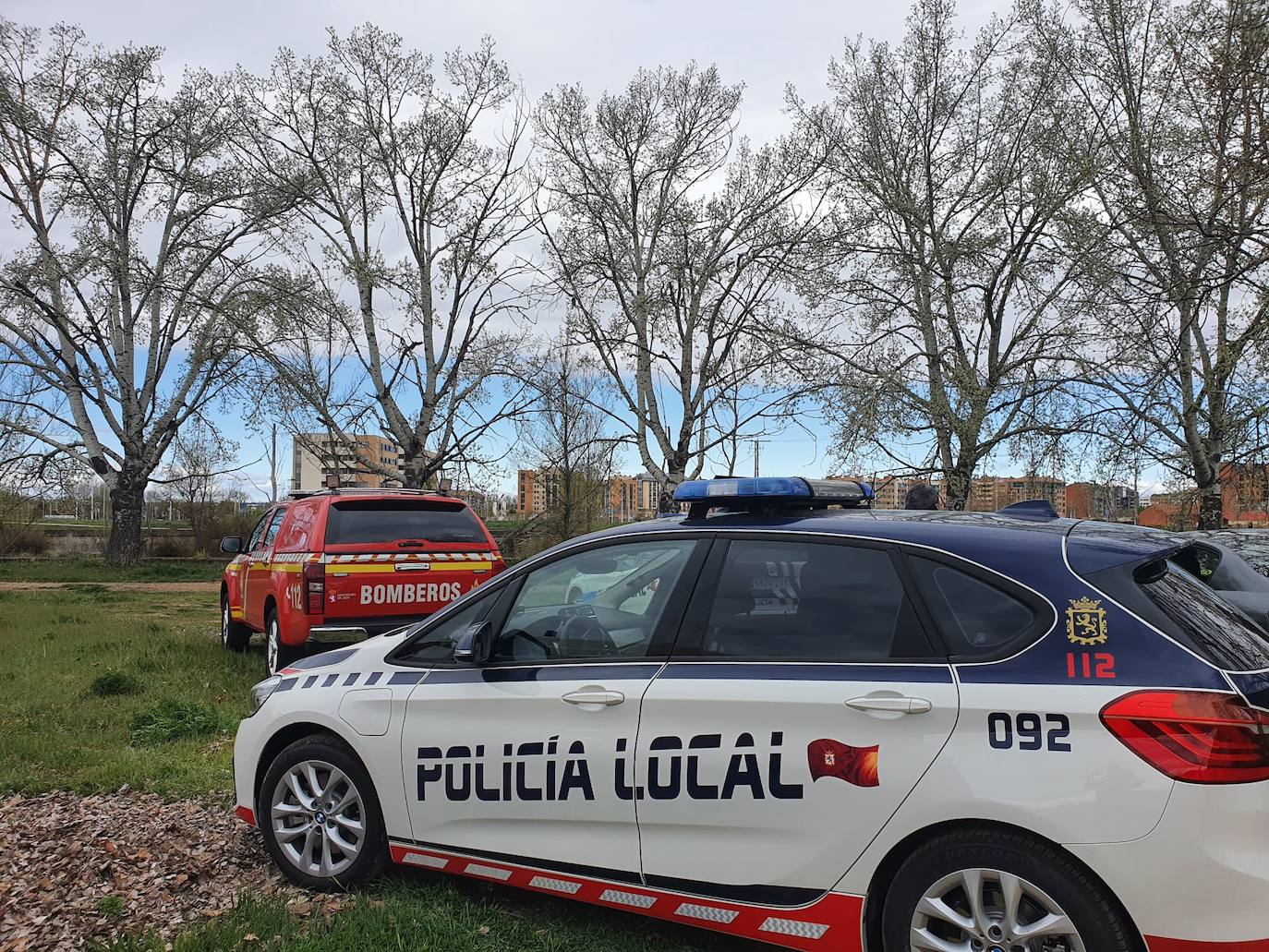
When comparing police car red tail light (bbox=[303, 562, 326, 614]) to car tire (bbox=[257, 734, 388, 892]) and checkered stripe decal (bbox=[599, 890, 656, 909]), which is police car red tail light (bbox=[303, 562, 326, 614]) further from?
checkered stripe decal (bbox=[599, 890, 656, 909])

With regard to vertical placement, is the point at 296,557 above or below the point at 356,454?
below

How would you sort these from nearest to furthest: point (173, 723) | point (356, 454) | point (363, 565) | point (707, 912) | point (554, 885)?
point (707, 912) → point (554, 885) → point (173, 723) → point (363, 565) → point (356, 454)

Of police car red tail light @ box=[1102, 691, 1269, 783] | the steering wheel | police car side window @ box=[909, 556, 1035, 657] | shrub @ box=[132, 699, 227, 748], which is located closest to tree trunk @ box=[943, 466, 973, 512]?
shrub @ box=[132, 699, 227, 748]

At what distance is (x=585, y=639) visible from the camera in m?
3.48

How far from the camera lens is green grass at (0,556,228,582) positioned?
79.6 ft

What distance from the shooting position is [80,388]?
2548 cm

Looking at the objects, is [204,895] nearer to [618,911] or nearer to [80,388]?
[618,911]

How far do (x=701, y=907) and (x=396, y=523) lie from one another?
5812mm

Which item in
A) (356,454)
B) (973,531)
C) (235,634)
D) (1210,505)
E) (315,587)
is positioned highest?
(356,454)

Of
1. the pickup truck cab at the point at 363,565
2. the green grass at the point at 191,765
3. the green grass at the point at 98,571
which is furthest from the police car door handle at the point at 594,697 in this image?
the green grass at the point at 98,571

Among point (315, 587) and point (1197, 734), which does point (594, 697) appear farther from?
point (315, 587)

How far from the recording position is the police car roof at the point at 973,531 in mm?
2820

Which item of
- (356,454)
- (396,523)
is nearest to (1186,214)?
(396,523)

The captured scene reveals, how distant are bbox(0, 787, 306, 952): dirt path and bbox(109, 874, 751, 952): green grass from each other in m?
0.27
